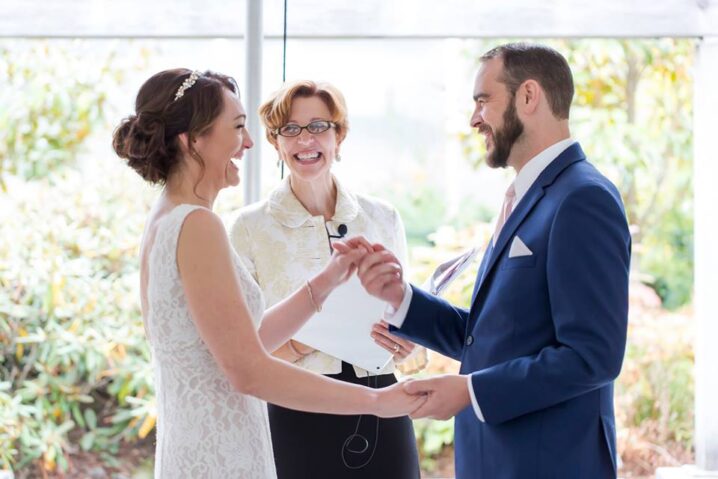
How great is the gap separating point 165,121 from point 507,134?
2.55 feet

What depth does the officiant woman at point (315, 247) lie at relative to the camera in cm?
293

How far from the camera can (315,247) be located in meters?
3.02

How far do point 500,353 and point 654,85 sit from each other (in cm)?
399

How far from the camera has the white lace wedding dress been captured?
2.09m

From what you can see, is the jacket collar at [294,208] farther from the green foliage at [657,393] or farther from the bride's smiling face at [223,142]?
the green foliage at [657,393]

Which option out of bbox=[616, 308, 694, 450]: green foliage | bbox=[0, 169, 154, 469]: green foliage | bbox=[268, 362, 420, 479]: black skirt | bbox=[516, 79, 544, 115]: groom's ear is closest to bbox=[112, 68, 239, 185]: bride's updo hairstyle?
bbox=[516, 79, 544, 115]: groom's ear

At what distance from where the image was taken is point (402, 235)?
10.5 feet

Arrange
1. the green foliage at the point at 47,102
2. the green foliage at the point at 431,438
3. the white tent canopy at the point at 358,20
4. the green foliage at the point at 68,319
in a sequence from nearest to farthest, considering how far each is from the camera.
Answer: the white tent canopy at the point at 358,20
the green foliage at the point at 68,319
the green foliage at the point at 431,438
the green foliage at the point at 47,102

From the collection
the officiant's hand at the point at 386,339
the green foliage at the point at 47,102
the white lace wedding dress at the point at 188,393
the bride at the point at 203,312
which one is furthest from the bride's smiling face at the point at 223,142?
the green foliage at the point at 47,102

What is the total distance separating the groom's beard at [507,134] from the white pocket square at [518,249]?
0.83ft

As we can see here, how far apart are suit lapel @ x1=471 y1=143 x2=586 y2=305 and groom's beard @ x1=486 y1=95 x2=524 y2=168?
123 mm

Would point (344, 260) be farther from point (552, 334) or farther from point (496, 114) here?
point (552, 334)

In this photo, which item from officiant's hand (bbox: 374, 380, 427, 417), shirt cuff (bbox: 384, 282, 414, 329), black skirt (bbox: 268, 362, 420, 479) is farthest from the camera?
black skirt (bbox: 268, 362, 420, 479)

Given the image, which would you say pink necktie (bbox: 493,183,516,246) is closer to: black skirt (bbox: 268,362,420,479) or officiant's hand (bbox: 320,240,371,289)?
officiant's hand (bbox: 320,240,371,289)
